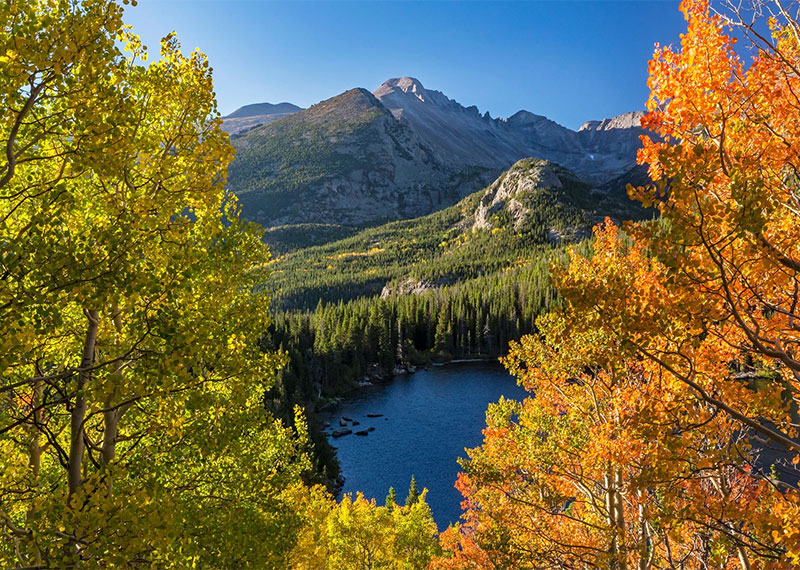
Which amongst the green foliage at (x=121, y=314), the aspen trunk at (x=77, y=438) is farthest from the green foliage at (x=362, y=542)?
the aspen trunk at (x=77, y=438)

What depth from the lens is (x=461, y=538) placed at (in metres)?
26.3

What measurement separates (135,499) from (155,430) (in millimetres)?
2583

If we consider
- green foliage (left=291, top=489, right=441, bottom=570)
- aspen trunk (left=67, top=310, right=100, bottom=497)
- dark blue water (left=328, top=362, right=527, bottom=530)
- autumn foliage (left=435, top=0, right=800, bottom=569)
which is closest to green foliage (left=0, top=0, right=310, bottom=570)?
aspen trunk (left=67, top=310, right=100, bottom=497)

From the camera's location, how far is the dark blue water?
1813 inches

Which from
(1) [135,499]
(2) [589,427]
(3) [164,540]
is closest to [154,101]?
(1) [135,499]

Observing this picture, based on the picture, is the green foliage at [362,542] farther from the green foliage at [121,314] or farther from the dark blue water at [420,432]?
the dark blue water at [420,432]

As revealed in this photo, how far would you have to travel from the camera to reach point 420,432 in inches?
2403

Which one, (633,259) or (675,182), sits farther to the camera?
(633,259)

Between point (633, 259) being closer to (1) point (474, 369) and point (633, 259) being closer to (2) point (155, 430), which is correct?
(2) point (155, 430)

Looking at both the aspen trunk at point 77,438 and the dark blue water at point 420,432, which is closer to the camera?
the aspen trunk at point 77,438

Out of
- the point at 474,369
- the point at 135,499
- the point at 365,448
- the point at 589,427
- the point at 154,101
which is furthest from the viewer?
the point at 474,369

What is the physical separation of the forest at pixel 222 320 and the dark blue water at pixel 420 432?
31.8 m

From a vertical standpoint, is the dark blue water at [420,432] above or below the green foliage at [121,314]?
below

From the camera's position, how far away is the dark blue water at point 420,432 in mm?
46062
